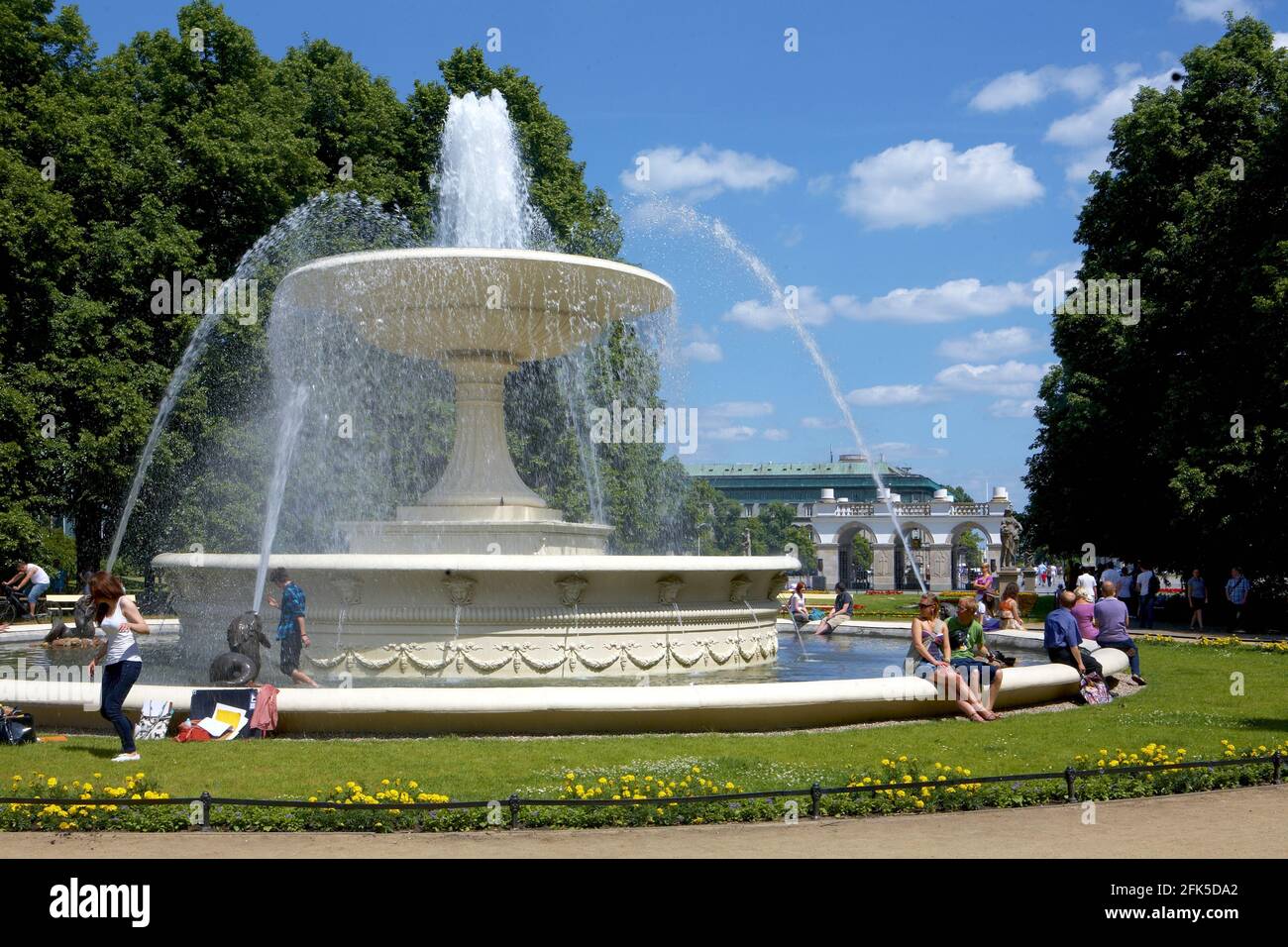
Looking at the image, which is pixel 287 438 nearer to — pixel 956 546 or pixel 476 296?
pixel 476 296

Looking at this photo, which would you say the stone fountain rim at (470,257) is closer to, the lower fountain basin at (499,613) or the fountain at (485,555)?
the fountain at (485,555)

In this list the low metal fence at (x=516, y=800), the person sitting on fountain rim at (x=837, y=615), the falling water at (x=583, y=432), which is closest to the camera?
the low metal fence at (x=516, y=800)

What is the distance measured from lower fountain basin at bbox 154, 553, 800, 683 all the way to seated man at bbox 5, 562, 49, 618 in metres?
9.91

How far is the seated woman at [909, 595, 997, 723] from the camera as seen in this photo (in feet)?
35.2

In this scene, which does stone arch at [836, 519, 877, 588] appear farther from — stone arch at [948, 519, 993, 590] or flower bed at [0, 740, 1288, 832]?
flower bed at [0, 740, 1288, 832]

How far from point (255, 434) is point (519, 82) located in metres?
12.7

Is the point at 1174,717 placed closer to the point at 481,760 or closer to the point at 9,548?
the point at 481,760

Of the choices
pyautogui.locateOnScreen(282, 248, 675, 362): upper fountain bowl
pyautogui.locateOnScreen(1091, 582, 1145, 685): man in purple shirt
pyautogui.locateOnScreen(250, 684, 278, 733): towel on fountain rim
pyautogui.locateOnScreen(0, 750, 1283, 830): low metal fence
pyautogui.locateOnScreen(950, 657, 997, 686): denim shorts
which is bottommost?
pyautogui.locateOnScreen(0, 750, 1283, 830): low metal fence

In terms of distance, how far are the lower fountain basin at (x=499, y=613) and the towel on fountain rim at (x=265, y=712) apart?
7.98 feet

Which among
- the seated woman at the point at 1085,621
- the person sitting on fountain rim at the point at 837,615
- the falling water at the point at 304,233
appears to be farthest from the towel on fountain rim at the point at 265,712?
the falling water at the point at 304,233

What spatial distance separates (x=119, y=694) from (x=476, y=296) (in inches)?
290

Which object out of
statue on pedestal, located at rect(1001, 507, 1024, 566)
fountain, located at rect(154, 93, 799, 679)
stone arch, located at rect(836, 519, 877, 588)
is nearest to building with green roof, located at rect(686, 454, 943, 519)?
stone arch, located at rect(836, 519, 877, 588)

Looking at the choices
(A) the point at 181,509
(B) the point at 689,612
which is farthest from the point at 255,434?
(B) the point at 689,612

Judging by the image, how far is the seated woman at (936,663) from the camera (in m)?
10.7
